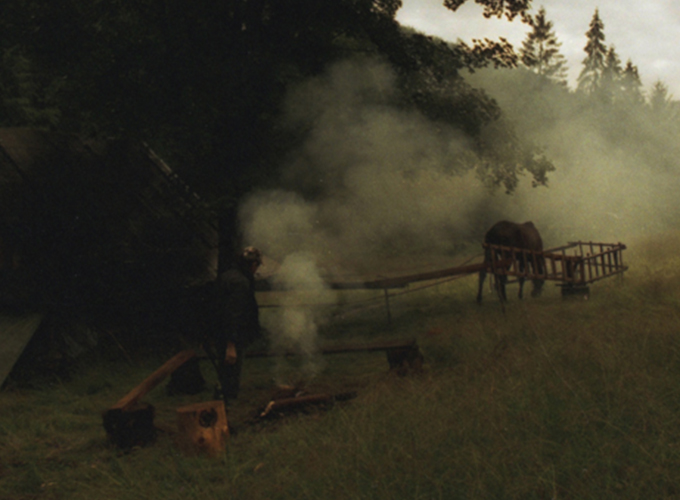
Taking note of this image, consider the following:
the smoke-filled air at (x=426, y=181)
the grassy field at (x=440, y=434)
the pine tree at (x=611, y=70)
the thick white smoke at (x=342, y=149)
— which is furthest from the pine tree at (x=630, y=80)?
the grassy field at (x=440, y=434)

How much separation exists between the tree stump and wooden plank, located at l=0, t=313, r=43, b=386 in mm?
4146

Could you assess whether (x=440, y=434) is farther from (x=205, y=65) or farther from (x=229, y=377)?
(x=205, y=65)

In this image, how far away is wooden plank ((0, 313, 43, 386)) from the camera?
355 inches

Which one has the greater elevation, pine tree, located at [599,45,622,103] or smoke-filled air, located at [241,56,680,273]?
pine tree, located at [599,45,622,103]

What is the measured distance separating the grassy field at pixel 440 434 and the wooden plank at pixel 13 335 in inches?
16.8

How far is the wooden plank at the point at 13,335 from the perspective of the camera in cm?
902

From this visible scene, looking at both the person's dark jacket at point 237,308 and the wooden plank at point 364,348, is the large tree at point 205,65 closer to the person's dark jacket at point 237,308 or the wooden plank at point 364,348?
the person's dark jacket at point 237,308

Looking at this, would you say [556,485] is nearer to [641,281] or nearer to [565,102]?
[641,281]

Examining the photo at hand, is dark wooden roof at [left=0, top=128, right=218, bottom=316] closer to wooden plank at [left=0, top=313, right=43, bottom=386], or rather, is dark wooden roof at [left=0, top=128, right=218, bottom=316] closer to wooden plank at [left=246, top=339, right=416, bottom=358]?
wooden plank at [left=0, top=313, right=43, bottom=386]

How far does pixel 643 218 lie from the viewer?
117 feet

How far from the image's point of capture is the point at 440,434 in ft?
16.1

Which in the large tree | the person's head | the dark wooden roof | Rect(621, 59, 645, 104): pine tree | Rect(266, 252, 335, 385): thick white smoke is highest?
Rect(621, 59, 645, 104): pine tree

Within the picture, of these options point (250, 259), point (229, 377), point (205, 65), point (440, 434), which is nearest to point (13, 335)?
point (229, 377)

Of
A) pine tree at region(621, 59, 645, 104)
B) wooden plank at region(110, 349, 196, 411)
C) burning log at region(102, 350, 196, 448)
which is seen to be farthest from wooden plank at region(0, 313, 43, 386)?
pine tree at region(621, 59, 645, 104)
